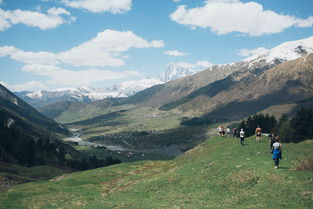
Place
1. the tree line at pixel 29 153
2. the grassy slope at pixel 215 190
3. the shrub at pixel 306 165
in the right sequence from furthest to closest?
1. the tree line at pixel 29 153
2. the shrub at pixel 306 165
3. the grassy slope at pixel 215 190

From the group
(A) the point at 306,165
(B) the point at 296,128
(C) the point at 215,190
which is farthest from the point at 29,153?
(A) the point at 306,165

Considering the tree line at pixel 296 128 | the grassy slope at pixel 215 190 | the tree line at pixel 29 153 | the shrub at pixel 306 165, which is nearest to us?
the grassy slope at pixel 215 190

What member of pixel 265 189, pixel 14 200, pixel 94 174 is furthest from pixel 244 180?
pixel 94 174

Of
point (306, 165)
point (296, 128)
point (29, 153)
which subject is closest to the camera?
point (306, 165)

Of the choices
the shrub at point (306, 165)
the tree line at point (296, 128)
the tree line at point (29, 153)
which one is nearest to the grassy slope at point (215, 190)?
the shrub at point (306, 165)

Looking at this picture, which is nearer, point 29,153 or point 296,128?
point 296,128

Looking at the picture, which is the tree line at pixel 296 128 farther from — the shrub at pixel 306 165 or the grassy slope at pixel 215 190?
the shrub at pixel 306 165

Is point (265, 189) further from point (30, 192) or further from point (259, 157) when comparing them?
point (30, 192)

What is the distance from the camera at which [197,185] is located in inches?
1507

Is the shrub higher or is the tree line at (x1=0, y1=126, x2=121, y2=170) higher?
the shrub

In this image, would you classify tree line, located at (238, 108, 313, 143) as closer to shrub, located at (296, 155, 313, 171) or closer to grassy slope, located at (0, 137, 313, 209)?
grassy slope, located at (0, 137, 313, 209)

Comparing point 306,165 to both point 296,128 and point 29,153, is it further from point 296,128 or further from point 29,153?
point 29,153

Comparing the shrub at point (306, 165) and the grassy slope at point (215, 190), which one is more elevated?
the shrub at point (306, 165)

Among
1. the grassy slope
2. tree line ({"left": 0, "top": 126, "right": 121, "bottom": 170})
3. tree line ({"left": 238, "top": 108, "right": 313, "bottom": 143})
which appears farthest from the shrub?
tree line ({"left": 0, "top": 126, "right": 121, "bottom": 170})
